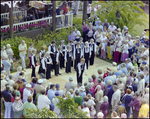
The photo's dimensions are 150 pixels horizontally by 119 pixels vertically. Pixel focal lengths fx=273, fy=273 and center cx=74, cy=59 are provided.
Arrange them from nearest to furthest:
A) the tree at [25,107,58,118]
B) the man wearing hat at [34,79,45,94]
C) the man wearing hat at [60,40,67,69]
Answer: the tree at [25,107,58,118] < the man wearing hat at [34,79,45,94] < the man wearing hat at [60,40,67,69]

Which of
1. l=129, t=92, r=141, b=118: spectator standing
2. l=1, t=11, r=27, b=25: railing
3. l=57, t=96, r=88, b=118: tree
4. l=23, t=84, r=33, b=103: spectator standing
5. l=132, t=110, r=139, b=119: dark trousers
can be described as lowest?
l=132, t=110, r=139, b=119: dark trousers

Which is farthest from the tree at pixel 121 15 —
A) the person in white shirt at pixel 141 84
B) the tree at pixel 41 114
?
the tree at pixel 41 114

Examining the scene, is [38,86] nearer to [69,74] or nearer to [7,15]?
[69,74]

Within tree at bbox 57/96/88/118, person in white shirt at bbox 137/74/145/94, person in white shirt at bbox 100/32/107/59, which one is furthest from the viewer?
person in white shirt at bbox 100/32/107/59

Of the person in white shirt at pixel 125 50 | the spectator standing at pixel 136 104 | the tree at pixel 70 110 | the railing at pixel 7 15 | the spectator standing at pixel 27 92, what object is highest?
the railing at pixel 7 15

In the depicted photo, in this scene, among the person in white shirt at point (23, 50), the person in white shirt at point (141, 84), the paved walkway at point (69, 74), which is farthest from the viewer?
the person in white shirt at point (23, 50)

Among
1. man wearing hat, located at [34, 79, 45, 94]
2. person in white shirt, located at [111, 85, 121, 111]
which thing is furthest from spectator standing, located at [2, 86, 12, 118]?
person in white shirt, located at [111, 85, 121, 111]

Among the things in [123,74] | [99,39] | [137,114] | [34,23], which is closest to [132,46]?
[99,39]

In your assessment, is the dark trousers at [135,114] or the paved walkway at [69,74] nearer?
the dark trousers at [135,114]

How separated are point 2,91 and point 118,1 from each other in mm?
12720

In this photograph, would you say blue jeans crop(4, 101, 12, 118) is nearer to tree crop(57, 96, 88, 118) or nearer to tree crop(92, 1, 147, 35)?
tree crop(57, 96, 88, 118)

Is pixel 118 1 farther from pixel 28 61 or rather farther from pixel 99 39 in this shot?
pixel 28 61

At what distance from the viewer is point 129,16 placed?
1905cm

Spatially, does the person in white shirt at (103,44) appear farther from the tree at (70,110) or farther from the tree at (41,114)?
the tree at (41,114)
